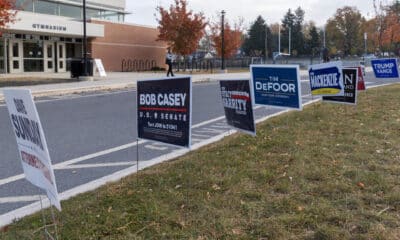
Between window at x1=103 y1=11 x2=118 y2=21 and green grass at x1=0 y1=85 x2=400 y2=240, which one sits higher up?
window at x1=103 y1=11 x2=118 y2=21

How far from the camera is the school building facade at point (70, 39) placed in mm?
32719

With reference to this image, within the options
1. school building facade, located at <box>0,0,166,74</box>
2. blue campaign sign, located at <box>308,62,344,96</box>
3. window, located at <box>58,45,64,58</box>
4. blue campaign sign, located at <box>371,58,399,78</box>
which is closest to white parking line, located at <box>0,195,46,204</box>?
blue campaign sign, located at <box>308,62,344,96</box>

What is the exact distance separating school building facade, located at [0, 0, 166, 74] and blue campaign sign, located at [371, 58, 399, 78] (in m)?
19.5

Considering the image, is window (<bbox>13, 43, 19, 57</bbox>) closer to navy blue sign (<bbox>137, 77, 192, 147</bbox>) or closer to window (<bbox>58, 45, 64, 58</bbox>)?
window (<bbox>58, 45, 64, 58</bbox>)

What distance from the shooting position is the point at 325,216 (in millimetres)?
4070

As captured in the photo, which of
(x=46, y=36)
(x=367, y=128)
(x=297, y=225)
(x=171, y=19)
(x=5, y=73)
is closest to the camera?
(x=297, y=225)

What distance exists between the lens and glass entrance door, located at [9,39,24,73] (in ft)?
108

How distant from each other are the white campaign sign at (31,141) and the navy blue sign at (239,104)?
10.9 ft

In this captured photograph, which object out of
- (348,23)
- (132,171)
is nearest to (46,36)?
(132,171)

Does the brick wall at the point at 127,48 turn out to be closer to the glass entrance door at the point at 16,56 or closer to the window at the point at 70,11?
the window at the point at 70,11

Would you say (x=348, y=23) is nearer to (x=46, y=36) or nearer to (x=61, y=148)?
(x=46, y=36)

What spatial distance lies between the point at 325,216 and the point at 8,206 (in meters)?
3.27

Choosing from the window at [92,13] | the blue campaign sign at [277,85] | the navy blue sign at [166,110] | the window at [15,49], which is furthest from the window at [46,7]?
the navy blue sign at [166,110]

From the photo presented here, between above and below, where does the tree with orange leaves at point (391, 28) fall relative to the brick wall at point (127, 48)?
above
